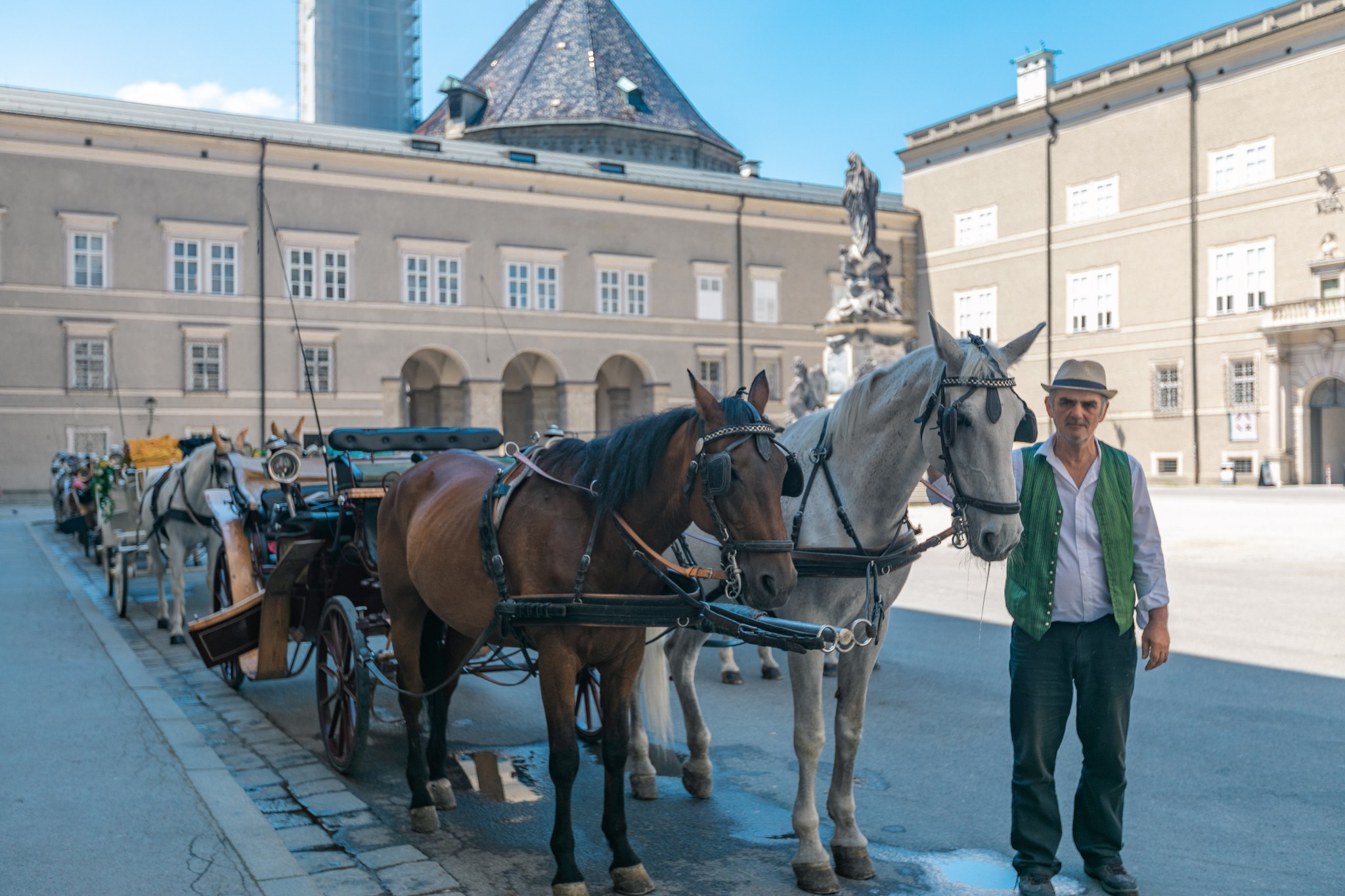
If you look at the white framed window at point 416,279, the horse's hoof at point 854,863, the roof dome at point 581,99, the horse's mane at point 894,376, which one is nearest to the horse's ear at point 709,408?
the horse's mane at point 894,376

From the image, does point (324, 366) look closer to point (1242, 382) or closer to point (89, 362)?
point (89, 362)

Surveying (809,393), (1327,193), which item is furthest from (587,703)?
(1327,193)

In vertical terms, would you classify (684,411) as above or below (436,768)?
above

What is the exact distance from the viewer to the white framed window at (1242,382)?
120ft

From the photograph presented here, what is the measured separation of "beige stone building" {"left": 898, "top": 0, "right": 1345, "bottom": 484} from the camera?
34.9m

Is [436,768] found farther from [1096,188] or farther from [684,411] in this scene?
[1096,188]

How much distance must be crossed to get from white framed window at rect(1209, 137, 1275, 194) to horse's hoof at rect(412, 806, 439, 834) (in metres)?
38.5

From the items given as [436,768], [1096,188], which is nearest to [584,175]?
[1096,188]

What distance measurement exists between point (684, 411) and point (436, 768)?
8.29 ft

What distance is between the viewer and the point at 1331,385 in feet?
115

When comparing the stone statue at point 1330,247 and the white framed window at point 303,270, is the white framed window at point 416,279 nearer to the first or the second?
the white framed window at point 303,270

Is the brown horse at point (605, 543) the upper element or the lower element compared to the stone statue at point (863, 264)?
lower

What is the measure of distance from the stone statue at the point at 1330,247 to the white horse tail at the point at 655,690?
35.4 metres

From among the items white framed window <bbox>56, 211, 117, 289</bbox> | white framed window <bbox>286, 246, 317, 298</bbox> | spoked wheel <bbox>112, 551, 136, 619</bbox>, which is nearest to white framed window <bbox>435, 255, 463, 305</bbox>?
white framed window <bbox>286, 246, 317, 298</bbox>
